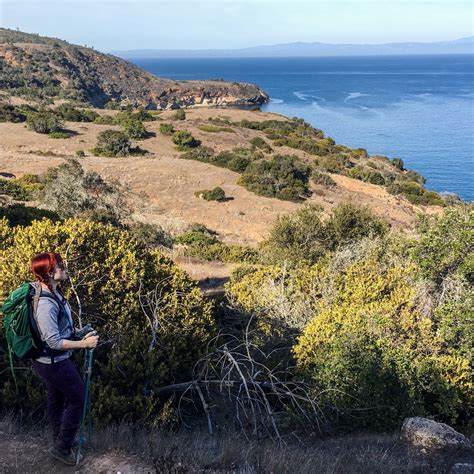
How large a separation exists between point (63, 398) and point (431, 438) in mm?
4085

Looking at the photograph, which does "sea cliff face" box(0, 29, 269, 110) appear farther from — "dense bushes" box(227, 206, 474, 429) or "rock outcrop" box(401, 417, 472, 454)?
"rock outcrop" box(401, 417, 472, 454)

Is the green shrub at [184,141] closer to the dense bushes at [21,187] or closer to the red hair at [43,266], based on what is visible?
the dense bushes at [21,187]

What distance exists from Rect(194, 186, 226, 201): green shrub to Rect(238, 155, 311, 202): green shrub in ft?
9.28

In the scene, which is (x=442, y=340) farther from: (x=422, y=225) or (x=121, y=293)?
(x=121, y=293)

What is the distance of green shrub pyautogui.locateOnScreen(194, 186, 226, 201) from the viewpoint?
26016 mm

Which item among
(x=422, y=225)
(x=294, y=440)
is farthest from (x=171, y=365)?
(x=422, y=225)

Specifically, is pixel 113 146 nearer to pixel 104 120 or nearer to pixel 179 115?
pixel 104 120

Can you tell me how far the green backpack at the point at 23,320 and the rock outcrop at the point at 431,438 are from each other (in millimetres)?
4301

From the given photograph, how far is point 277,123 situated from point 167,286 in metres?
46.5

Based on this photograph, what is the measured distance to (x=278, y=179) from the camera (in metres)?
30.5

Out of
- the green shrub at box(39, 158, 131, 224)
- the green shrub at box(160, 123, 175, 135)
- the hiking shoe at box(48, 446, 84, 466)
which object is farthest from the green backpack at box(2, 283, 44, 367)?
the green shrub at box(160, 123, 175, 135)

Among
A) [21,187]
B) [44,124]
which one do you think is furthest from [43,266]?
[44,124]

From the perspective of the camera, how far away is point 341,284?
9898 mm

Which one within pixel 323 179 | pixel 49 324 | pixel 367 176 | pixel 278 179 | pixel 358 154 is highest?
pixel 49 324
